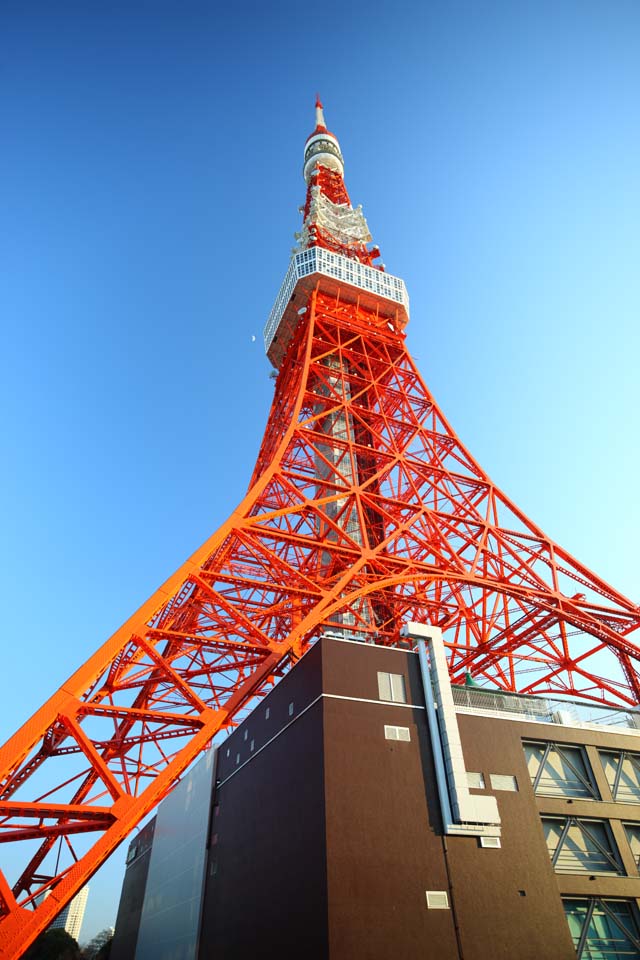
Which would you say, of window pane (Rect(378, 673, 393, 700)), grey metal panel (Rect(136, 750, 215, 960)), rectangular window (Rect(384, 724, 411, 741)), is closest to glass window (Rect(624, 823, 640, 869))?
rectangular window (Rect(384, 724, 411, 741))

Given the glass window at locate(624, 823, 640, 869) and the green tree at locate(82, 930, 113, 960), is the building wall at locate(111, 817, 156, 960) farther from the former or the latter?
the glass window at locate(624, 823, 640, 869)

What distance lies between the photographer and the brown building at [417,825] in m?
11.0

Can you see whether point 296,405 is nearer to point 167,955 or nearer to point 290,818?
point 290,818

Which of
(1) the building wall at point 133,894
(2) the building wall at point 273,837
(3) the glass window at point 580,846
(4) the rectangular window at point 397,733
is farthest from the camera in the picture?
(1) the building wall at point 133,894

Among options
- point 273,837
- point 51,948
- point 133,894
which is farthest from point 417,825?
point 51,948

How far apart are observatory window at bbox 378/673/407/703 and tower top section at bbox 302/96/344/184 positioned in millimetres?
34223

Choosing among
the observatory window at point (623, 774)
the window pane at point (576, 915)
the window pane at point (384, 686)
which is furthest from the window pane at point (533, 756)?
the window pane at point (384, 686)

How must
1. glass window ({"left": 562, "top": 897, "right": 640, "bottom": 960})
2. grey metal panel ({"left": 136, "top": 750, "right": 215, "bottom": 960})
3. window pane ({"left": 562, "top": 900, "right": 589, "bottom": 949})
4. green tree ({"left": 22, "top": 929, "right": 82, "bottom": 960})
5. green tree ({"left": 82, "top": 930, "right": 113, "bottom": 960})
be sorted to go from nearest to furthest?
glass window ({"left": 562, "top": 897, "right": 640, "bottom": 960}) → window pane ({"left": 562, "top": 900, "right": 589, "bottom": 949}) → grey metal panel ({"left": 136, "top": 750, "right": 215, "bottom": 960}) → green tree ({"left": 22, "top": 929, "right": 82, "bottom": 960}) → green tree ({"left": 82, "top": 930, "right": 113, "bottom": 960})

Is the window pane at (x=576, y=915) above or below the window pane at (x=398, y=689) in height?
below

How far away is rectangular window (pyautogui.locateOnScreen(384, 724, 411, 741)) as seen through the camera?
13.0m

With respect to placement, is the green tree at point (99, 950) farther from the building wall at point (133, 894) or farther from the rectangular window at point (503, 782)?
the rectangular window at point (503, 782)

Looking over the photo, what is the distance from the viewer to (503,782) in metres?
13.5

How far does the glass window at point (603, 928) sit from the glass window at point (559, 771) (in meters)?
2.15

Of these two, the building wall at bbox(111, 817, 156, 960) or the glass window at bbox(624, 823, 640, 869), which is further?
the building wall at bbox(111, 817, 156, 960)
